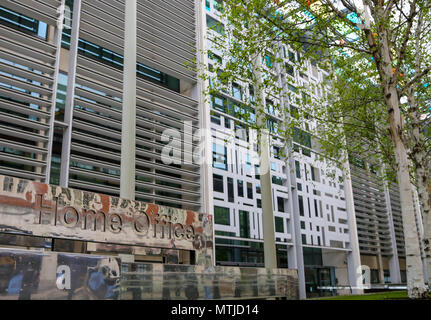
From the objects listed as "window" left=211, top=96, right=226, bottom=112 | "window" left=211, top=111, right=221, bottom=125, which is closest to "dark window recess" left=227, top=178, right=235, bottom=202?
"window" left=211, top=111, right=221, bottom=125

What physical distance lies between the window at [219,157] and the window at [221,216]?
2766 mm

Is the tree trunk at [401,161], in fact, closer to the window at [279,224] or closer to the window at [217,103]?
the window at [217,103]

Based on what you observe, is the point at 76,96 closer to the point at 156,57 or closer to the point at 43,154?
the point at 43,154

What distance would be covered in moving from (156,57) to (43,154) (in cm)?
960

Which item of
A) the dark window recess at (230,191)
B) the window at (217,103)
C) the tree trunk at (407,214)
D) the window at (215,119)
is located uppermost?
the window at (217,103)

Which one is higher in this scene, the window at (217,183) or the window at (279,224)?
the window at (217,183)

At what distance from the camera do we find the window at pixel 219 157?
26.0 m

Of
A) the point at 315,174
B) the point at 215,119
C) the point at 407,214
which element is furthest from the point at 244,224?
the point at 407,214

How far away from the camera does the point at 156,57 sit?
76.3 ft

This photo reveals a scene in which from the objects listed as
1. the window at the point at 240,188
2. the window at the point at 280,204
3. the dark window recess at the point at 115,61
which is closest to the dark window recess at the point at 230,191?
the window at the point at 240,188

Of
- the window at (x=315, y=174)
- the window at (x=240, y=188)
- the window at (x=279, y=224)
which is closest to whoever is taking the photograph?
the window at (x=240, y=188)

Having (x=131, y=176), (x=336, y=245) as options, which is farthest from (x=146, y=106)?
(x=336, y=245)

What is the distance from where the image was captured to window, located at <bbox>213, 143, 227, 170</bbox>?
1022 inches

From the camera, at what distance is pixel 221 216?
82.7 ft
